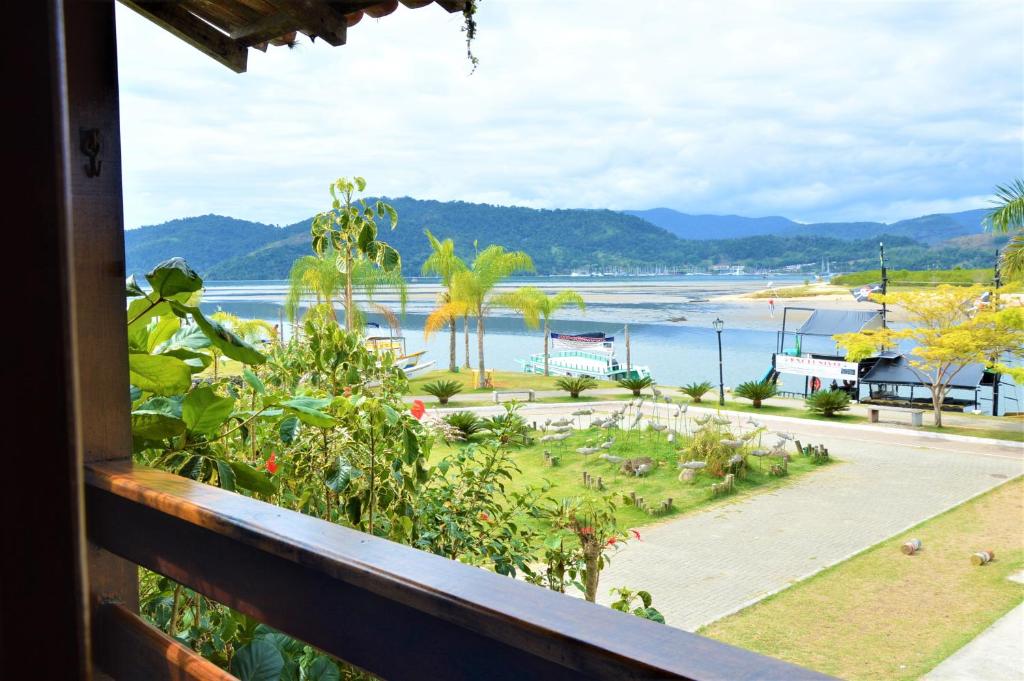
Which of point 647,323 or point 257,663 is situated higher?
point 257,663

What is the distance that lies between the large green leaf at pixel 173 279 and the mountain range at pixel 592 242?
954 inches

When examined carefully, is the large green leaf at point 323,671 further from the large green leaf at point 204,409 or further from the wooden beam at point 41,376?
the wooden beam at point 41,376

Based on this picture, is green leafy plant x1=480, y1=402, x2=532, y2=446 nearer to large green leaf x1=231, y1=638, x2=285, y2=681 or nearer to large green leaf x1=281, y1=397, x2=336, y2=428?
large green leaf x1=281, y1=397, x2=336, y2=428

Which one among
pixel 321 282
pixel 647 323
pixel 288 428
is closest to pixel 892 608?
pixel 288 428

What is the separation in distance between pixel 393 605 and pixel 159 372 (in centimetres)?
93

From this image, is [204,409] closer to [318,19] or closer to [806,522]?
[318,19]

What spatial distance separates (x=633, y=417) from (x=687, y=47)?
33553 millimetres

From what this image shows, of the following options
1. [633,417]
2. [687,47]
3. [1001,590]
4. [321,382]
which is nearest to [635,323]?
[687,47]

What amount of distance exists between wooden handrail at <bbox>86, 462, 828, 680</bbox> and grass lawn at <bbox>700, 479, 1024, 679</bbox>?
616 centimetres

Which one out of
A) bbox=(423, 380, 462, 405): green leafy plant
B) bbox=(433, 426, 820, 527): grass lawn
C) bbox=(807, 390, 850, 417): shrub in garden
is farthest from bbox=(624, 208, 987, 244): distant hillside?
bbox=(423, 380, 462, 405): green leafy plant

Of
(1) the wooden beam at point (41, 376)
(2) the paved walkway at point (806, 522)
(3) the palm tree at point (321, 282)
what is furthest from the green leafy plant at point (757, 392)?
(1) the wooden beam at point (41, 376)

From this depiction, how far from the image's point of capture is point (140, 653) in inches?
36.9

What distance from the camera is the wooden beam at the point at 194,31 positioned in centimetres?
132

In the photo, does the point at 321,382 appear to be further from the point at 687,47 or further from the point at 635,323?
the point at 635,323
